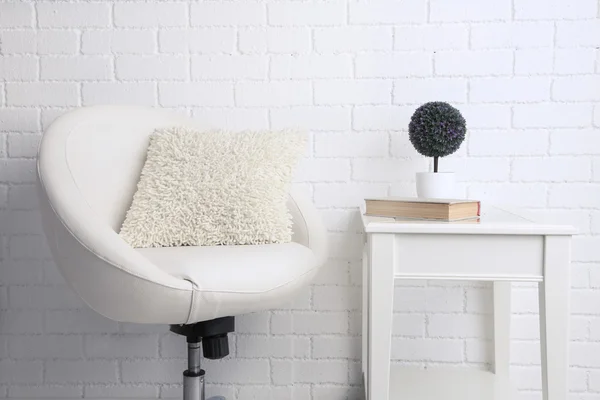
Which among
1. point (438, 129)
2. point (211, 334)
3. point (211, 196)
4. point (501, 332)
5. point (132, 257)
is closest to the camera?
point (132, 257)

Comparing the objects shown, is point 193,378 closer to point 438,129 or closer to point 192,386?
point 192,386

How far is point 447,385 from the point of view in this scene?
169cm

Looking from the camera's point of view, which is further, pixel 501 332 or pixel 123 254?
pixel 501 332

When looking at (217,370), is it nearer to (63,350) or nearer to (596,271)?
(63,350)

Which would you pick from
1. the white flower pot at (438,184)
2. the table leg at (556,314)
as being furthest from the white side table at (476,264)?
the white flower pot at (438,184)

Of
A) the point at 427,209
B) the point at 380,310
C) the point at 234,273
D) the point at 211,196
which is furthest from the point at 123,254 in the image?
the point at 427,209

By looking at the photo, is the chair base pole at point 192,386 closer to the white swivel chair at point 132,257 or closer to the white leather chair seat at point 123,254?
the white swivel chair at point 132,257

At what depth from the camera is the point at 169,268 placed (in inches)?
Answer: 49.4

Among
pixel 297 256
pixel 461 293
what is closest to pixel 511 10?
pixel 461 293

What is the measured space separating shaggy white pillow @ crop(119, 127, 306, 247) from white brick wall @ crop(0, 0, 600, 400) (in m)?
0.34

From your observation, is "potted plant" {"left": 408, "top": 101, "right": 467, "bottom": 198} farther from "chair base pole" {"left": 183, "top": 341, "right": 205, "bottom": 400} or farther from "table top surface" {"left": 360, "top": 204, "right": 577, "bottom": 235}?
"chair base pole" {"left": 183, "top": 341, "right": 205, "bottom": 400}

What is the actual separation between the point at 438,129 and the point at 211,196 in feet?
2.02

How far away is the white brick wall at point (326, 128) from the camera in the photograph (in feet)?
6.05

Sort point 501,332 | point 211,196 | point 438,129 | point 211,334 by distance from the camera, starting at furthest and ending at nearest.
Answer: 1. point 501,332
2. point 438,129
3. point 211,196
4. point 211,334
